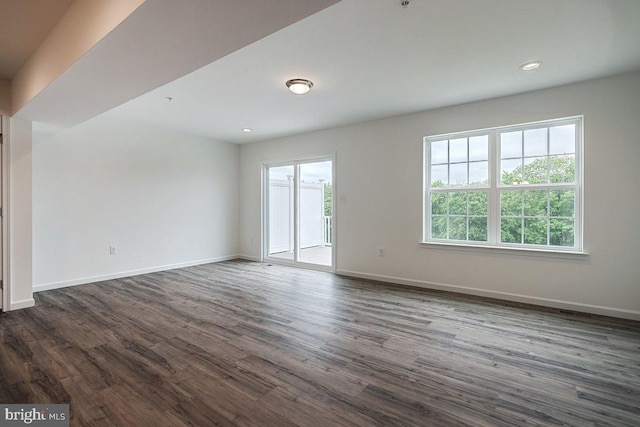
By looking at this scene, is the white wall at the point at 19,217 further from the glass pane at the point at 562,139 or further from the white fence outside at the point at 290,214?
the glass pane at the point at 562,139

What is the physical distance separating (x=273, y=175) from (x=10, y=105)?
4.03 m

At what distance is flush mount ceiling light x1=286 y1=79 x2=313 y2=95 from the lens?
3275 mm

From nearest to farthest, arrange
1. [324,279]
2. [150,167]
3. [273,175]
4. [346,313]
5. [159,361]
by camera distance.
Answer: [159,361]
[346,313]
[324,279]
[150,167]
[273,175]

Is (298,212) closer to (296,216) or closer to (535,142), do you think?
(296,216)

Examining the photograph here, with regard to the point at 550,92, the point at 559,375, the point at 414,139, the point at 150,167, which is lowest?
the point at 559,375

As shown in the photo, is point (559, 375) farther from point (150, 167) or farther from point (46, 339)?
point (150, 167)

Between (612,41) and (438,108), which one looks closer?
(612,41)

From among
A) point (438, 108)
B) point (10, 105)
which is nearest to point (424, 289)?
point (438, 108)

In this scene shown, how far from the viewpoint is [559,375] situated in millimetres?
2125

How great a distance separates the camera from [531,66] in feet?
9.69

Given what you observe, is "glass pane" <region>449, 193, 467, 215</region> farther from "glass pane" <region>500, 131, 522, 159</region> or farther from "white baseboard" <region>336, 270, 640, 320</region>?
"white baseboard" <region>336, 270, 640, 320</region>

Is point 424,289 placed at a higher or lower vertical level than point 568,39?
lower

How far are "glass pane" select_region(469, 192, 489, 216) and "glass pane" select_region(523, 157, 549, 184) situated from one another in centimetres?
50

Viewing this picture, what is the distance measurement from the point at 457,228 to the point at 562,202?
1211 mm
